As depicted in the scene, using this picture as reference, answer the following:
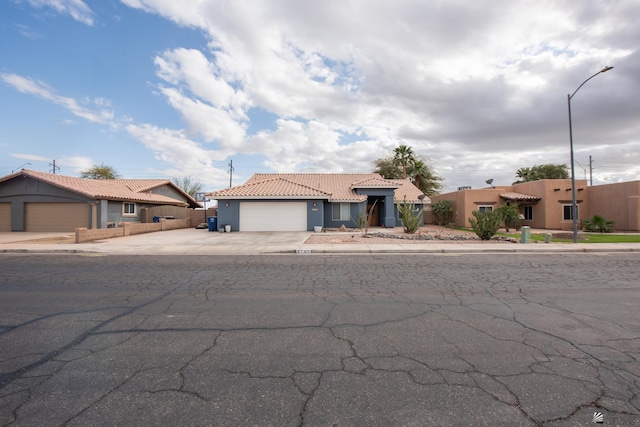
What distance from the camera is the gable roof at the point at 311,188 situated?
2502 cm

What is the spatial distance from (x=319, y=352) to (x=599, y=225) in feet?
98.3

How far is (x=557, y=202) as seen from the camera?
29.1 m

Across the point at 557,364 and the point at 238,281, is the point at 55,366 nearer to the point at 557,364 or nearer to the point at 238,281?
the point at 238,281

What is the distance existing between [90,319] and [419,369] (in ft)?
15.9

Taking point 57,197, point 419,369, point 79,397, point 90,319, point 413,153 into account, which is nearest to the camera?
point 79,397

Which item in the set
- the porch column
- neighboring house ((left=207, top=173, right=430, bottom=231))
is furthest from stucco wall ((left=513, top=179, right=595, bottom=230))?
neighboring house ((left=207, top=173, right=430, bottom=231))

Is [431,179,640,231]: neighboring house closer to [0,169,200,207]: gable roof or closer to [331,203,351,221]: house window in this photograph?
[331,203,351,221]: house window

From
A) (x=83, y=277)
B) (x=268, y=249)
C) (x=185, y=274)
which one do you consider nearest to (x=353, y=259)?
(x=268, y=249)

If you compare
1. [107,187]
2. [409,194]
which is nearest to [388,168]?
[409,194]

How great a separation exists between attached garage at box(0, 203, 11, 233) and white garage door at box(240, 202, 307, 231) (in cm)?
1717

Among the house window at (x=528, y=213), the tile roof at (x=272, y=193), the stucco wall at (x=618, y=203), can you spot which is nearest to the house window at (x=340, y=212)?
the tile roof at (x=272, y=193)

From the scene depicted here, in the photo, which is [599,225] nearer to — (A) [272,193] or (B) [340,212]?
(B) [340,212]

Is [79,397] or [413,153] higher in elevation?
[413,153]

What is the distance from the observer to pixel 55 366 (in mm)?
3570
